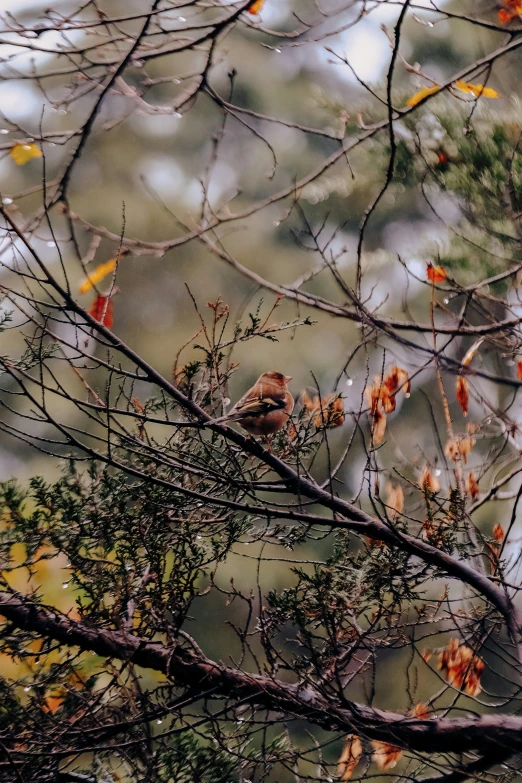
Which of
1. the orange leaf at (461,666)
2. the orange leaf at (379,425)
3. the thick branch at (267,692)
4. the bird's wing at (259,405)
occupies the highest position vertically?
the bird's wing at (259,405)

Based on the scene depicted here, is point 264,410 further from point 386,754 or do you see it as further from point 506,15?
point 506,15

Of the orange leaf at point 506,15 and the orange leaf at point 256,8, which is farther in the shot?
the orange leaf at point 506,15

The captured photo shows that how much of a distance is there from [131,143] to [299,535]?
1045 cm

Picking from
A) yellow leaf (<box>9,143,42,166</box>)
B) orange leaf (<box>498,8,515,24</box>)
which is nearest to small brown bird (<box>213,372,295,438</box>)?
yellow leaf (<box>9,143,42,166</box>)

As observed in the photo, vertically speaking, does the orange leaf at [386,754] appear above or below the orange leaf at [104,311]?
below

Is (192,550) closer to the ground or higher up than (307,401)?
closer to the ground

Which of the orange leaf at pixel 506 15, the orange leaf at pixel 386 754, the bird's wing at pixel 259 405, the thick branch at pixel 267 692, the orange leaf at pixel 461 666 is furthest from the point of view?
the orange leaf at pixel 506 15

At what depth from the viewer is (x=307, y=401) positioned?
8.09 ft

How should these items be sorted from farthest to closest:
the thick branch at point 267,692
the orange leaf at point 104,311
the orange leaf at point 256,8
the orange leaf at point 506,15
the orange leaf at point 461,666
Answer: the orange leaf at point 506,15 → the orange leaf at point 256,8 → the orange leaf at point 461,666 → the thick branch at point 267,692 → the orange leaf at point 104,311

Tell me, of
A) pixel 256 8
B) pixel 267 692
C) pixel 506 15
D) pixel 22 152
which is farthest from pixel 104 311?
pixel 506 15

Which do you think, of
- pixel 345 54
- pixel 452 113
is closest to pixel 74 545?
pixel 345 54

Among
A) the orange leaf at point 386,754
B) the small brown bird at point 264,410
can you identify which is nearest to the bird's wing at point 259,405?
the small brown bird at point 264,410

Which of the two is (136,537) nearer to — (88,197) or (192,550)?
(192,550)

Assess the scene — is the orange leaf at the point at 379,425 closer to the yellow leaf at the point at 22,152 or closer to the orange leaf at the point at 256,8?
the yellow leaf at the point at 22,152
